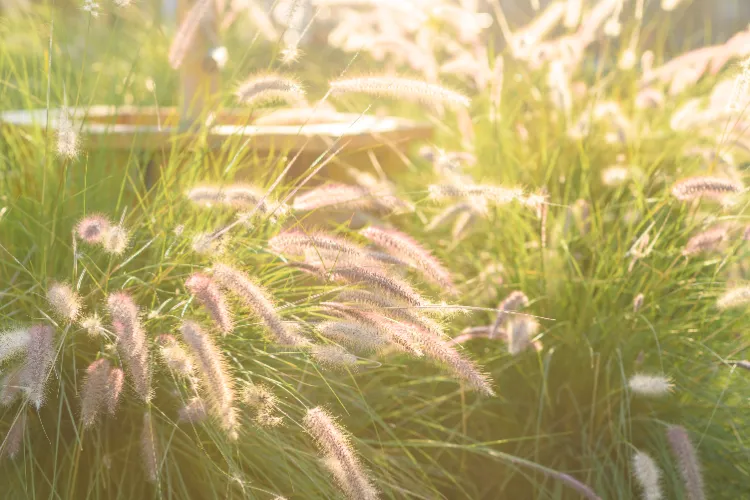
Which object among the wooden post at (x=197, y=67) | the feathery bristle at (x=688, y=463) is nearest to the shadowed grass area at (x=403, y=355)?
the feathery bristle at (x=688, y=463)

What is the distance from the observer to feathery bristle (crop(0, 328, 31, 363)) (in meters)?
1.50

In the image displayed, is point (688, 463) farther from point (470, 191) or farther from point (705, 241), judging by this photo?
point (470, 191)

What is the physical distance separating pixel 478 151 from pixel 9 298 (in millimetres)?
1896

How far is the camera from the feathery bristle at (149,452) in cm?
161

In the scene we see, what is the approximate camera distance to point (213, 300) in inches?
61.8

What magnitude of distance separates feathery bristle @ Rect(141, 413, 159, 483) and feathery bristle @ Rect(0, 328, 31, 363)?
0.82 ft

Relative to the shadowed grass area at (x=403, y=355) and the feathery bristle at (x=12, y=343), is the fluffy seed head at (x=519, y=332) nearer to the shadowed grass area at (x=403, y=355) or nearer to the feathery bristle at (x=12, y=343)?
the shadowed grass area at (x=403, y=355)

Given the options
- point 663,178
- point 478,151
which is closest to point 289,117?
point 478,151

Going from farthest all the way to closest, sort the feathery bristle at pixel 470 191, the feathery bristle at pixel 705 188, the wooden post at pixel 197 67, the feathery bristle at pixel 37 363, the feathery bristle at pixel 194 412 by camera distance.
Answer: the wooden post at pixel 197 67 → the feathery bristle at pixel 705 188 → the feathery bristle at pixel 470 191 → the feathery bristle at pixel 194 412 → the feathery bristle at pixel 37 363

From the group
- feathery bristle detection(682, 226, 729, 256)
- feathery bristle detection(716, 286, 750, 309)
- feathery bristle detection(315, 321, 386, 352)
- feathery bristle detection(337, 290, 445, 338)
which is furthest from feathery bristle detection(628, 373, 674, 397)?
feathery bristle detection(315, 321, 386, 352)

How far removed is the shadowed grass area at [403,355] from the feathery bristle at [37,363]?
0.08 m

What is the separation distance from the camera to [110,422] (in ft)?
6.07

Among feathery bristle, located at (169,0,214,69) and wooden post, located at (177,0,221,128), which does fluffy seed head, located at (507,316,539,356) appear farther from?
wooden post, located at (177,0,221,128)

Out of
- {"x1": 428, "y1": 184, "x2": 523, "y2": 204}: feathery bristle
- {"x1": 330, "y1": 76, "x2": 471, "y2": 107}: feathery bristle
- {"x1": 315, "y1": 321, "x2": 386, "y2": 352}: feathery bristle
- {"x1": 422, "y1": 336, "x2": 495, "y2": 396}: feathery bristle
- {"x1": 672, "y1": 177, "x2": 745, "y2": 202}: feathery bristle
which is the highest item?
{"x1": 330, "y1": 76, "x2": 471, "y2": 107}: feathery bristle
